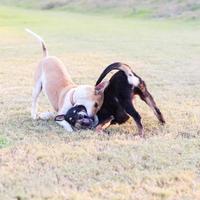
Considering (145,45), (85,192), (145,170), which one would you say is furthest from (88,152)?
(145,45)

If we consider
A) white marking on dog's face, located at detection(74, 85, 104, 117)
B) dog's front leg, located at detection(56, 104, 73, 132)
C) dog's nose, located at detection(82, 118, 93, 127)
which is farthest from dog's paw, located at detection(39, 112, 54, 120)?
dog's nose, located at detection(82, 118, 93, 127)

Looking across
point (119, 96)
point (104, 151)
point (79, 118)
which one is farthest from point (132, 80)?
point (104, 151)

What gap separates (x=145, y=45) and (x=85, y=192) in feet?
42.9

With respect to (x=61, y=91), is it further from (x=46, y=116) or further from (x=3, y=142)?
(x=3, y=142)

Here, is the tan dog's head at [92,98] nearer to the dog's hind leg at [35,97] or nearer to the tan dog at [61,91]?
the tan dog at [61,91]

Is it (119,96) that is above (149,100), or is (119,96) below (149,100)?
→ above

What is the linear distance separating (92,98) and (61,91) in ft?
2.14

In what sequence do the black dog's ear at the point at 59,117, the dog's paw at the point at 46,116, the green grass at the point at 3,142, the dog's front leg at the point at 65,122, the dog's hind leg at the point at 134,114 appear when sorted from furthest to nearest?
the dog's paw at the point at 46,116 < the black dog's ear at the point at 59,117 < the dog's front leg at the point at 65,122 < the dog's hind leg at the point at 134,114 < the green grass at the point at 3,142

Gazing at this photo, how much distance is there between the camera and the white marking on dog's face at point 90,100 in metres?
5.95

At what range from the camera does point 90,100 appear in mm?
5961

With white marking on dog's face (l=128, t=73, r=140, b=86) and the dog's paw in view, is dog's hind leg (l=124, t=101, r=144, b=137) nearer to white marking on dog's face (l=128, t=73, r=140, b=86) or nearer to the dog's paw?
white marking on dog's face (l=128, t=73, r=140, b=86)

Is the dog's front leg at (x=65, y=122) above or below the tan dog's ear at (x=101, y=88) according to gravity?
below

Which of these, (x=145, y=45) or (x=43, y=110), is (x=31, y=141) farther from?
(x=145, y=45)

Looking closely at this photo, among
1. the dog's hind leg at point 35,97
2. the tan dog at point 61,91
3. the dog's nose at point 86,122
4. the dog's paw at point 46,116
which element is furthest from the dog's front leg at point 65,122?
the dog's hind leg at point 35,97
